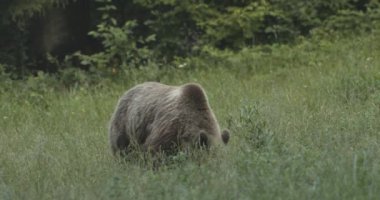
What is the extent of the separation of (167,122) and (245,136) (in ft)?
3.12

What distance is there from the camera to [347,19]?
1662cm

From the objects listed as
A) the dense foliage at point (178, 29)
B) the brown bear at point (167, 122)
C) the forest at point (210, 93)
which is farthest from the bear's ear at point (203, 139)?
the dense foliage at point (178, 29)

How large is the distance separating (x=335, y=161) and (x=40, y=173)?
2766mm

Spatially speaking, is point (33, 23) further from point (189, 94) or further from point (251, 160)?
point (251, 160)

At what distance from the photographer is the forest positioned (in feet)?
21.9

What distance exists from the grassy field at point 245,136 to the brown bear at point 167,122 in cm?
21

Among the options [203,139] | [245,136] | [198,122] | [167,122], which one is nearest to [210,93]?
[245,136]

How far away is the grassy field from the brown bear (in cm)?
21

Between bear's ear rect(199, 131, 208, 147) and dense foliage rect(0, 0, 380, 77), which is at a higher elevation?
bear's ear rect(199, 131, 208, 147)

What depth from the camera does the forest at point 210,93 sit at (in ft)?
21.9

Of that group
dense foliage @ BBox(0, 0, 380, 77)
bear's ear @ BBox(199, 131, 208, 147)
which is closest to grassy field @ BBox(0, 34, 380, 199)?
bear's ear @ BBox(199, 131, 208, 147)

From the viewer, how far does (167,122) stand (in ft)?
26.8

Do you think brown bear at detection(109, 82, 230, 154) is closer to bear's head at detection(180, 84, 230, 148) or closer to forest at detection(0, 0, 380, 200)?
bear's head at detection(180, 84, 230, 148)

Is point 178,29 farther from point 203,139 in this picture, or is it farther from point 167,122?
point 203,139
